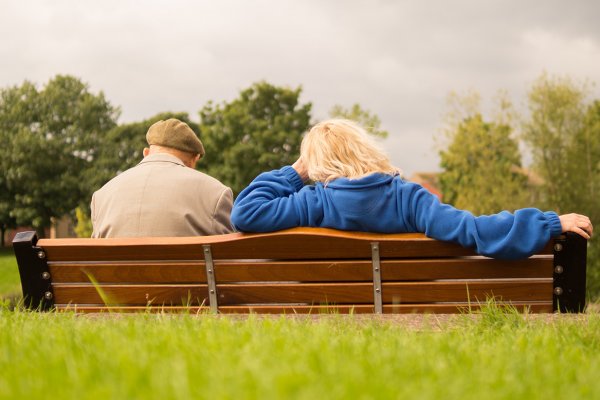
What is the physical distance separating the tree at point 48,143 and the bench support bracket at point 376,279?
1725 inches

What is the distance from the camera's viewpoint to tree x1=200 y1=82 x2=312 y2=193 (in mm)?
44250

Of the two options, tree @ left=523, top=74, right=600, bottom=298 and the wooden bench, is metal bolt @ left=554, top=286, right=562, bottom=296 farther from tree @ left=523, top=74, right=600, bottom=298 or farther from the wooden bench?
tree @ left=523, top=74, right=600, bottom=298

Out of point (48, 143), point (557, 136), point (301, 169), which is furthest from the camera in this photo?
point (48, 143)

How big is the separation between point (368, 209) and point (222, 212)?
152 cm

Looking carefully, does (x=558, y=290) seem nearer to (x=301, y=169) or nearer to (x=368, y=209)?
(x=368, y=209)

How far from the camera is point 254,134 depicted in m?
44.5

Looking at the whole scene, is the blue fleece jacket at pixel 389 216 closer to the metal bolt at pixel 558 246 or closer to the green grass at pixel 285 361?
the metal bolt at pixel 558 246

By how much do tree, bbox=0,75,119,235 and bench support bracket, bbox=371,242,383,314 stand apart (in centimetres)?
4381

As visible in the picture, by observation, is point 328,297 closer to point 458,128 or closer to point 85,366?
point 85,366

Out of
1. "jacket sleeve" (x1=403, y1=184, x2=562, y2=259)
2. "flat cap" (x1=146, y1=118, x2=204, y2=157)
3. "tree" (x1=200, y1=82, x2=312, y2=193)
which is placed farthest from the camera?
"tree" (x1=200, y1=82, x2=312, y2=193)

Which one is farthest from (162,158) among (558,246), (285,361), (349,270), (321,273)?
(285,361)

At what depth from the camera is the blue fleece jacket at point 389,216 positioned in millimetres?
4531

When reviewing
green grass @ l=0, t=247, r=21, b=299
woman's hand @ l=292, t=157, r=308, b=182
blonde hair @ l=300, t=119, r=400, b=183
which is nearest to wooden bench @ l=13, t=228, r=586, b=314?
blonde hair @ l=300, t=119, r=400, b=183

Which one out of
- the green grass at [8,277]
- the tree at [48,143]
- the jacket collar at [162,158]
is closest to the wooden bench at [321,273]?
the jacket collar at [162,158]
